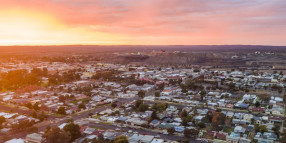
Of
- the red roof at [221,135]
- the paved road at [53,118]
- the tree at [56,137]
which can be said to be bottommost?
the paved road at [53,118]

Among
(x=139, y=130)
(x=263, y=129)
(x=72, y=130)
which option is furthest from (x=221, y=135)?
(x=72, y=130)

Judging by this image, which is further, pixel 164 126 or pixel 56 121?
pixel 56 121

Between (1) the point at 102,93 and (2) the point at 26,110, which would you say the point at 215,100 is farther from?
(2) the point at 26,110

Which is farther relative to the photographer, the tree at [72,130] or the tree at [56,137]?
the tree at [72,130]

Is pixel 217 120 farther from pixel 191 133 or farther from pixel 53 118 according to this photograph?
pixel 53 118

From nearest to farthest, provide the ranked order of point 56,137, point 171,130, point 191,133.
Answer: point 56,137 < point 191,133 < point 171,130

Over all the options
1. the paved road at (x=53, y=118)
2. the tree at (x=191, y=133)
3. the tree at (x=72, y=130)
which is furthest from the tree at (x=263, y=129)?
the paved road at (x=53, y=118)

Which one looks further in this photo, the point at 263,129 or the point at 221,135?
the point at 263,129

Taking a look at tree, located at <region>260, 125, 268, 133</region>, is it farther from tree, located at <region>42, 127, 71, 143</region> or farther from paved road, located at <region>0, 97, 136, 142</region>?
paved road, located at <region>0, 97, 136, 142</region>

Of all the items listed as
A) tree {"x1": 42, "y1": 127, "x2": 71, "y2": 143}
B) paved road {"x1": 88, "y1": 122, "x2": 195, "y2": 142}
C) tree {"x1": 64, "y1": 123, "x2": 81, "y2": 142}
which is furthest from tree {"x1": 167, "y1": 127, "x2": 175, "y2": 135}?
tree {"x1": 42, "y1": 127, "x2": 71, "y2": 143}

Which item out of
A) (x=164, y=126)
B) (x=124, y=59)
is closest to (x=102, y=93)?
(x=164, y=126)

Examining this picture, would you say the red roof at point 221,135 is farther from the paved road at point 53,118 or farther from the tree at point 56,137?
the paved road at point 53,118
